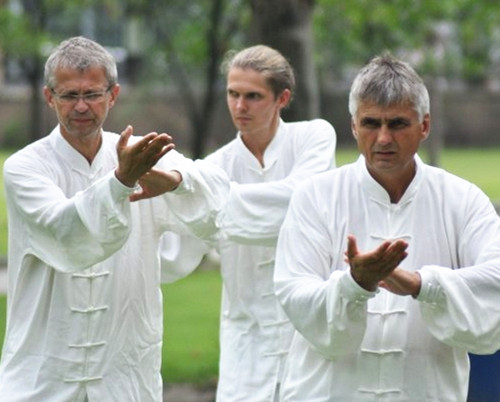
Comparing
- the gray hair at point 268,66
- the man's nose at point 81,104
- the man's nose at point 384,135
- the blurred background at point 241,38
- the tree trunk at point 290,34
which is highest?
the blurred background at point 241,38

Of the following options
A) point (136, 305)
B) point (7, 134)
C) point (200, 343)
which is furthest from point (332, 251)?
point (7, 134)

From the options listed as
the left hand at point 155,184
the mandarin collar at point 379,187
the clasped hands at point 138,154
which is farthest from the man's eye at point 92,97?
the mandarin collar at point 379,187

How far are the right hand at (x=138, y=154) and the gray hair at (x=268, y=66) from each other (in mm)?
2175

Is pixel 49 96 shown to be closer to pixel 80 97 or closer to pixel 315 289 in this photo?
pixel 80 97

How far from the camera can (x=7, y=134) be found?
41844 mm

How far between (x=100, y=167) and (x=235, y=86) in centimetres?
152

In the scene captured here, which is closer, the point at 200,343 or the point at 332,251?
the point at 332,251

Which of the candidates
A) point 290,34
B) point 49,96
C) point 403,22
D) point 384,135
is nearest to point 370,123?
point 384,135

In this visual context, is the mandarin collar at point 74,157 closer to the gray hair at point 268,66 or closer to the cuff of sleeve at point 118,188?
the cuff of sleeve at point 118,188

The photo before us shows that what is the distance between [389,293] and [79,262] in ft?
4.31

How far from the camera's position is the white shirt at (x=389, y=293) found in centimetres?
544

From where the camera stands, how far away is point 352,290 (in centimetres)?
527

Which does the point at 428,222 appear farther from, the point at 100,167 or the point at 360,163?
the point at 100,167

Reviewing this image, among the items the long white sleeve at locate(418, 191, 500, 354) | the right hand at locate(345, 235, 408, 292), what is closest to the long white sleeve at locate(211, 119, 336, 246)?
the long white sleeve at locate(418, 191, 500, 354)
